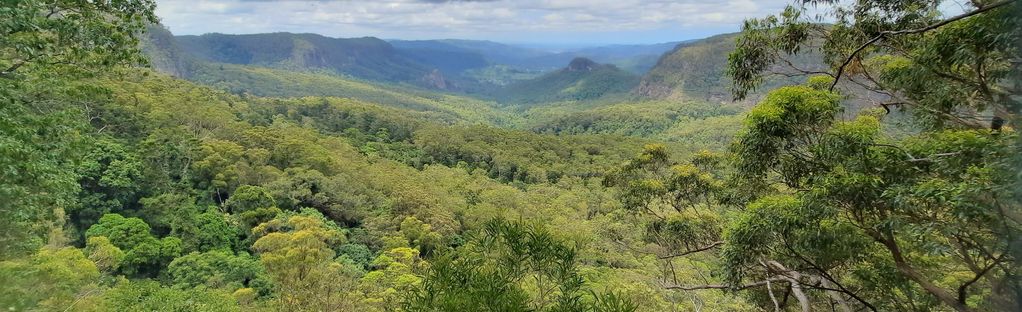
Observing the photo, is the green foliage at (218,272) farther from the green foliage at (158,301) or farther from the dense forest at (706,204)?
the green foliage at (158,301)

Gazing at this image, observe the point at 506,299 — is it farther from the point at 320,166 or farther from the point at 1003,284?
the point at 320,166

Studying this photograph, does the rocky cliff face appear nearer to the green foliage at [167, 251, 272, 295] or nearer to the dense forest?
the dense forest

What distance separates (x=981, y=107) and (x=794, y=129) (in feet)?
5.39

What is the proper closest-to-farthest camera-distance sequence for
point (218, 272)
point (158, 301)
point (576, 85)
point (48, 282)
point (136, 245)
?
point (48, 282), point (158, 301), point (218, 272), point (136, 245), point (576, 85)

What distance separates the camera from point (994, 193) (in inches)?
124

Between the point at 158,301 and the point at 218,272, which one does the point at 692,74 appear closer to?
the point at 218,272

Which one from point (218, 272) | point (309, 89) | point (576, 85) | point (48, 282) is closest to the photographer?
point (48, 282)

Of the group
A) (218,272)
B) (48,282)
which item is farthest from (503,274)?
(218,272)

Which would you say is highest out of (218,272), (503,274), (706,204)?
(503,274)

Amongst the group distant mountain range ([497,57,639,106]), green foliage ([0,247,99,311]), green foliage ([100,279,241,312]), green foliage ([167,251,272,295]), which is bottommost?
distant mountain range ([497,57,639,106])

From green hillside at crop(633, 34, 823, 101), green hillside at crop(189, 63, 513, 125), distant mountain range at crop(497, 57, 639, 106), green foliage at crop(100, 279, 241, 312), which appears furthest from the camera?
distant mountain range at crop(497, 57, 639, 106)

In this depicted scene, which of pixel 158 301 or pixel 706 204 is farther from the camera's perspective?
pixel 158 301

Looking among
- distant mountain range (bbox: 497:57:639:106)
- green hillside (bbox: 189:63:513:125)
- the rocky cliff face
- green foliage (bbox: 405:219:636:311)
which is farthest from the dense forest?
the rocky cliff face

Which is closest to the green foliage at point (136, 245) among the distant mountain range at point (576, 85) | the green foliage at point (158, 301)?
the green foliage at point (158, 301)
